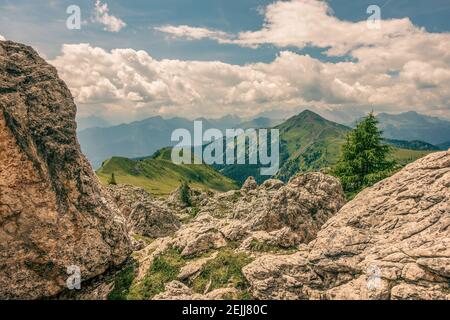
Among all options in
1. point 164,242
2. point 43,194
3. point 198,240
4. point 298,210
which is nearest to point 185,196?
point 298,210

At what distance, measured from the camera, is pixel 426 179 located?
22.2 metres

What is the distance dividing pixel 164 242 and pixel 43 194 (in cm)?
974

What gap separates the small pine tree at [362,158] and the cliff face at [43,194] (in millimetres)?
37610

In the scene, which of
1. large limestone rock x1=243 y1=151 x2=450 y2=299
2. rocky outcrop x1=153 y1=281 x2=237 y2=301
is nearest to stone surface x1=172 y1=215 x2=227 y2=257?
rocky outcrop x1=153 y1=281 x2=237 y2=301

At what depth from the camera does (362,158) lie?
50.2 m

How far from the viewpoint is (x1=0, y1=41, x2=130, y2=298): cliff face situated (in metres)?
17.7

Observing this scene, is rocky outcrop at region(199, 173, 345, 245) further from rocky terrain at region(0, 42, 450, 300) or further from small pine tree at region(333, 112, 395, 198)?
small pine tree at region(333, 112, 395, 198)

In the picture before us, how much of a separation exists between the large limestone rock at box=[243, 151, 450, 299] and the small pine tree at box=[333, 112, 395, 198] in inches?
1049

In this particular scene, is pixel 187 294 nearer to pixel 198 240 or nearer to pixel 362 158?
pixel 198 240

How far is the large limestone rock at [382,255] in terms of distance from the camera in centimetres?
1608

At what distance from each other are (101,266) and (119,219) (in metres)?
3.81

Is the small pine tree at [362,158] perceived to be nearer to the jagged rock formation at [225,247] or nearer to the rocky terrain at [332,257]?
the jagged rock formation at [225,247]

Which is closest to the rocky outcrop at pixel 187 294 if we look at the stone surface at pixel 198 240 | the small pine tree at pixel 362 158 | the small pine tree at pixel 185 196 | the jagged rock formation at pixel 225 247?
the jagged rock formation at pixel 225 247
